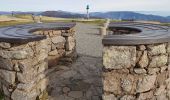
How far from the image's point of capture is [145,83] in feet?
17.7

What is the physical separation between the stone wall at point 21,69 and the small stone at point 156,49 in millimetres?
2663

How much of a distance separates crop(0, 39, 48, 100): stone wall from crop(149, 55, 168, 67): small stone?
2726 millimetres

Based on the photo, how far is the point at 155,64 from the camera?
5418 millimetres

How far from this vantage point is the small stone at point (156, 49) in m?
5.25

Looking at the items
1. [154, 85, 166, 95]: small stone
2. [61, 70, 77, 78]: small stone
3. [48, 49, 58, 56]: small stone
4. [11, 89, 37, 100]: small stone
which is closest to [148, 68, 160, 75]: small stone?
[154, 85, 166, 95]: small stone

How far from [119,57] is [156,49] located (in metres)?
0.85

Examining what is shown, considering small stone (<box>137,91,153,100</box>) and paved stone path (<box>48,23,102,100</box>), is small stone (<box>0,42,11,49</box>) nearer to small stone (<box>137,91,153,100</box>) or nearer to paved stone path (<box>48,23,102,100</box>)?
paved stone path (<box>48,23,102,100</box>)

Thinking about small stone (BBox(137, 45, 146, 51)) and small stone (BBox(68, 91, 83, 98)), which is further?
small stone (BBox(68, 91, 83, 98))

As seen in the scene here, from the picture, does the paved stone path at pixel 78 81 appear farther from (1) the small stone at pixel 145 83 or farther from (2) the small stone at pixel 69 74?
(1) the small stone at pixel 145 83

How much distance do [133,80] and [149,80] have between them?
14.9 inches

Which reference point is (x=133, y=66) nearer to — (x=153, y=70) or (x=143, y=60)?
(x=143, y=60)

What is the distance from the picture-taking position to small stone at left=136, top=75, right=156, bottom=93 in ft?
17.6

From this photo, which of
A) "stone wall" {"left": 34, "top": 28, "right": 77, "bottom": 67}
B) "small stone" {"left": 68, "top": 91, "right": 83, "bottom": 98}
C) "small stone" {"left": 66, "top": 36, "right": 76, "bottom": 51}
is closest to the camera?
"small stone" {"left": 68, "top": 91, "right": 83, "bottom": 98}

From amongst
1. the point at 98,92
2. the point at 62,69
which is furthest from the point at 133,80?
the point at 62,69
